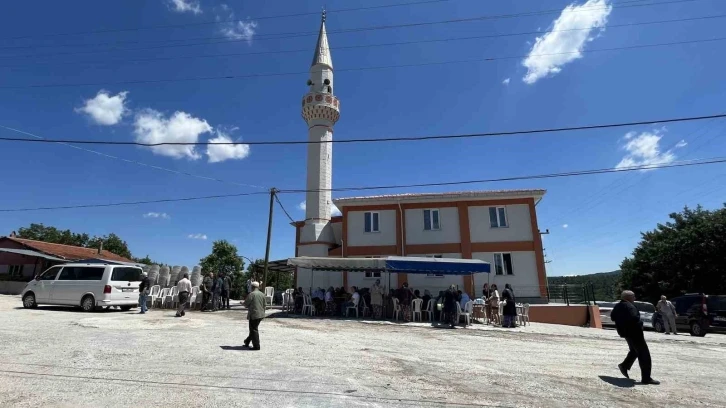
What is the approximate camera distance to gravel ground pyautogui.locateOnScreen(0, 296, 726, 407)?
520 centimetres

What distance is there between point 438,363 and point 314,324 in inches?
293

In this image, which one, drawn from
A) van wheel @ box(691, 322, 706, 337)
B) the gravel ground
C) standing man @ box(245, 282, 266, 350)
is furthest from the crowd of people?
standing man @ box(245, 282, 266, 350)

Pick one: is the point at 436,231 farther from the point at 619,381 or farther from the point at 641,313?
the point at 619,381

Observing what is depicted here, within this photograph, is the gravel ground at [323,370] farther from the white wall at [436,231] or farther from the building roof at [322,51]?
the building roof at [322,51]

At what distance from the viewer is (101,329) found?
1066 cm

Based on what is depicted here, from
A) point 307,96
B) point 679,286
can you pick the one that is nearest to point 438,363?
point 307,96

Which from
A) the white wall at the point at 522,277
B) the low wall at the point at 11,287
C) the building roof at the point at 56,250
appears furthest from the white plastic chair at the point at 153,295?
the white wall at the point at 522,277

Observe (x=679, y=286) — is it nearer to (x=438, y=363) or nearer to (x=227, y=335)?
(x=438, y=363)

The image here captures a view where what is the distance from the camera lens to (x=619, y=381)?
21.9 ft

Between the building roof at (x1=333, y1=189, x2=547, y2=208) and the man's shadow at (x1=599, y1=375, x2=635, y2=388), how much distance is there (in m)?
16.3

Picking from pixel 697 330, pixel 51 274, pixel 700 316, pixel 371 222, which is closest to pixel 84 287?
pixel 51 274

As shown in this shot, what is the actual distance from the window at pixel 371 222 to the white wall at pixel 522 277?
260 inches

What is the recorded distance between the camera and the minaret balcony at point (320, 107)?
1162 inches

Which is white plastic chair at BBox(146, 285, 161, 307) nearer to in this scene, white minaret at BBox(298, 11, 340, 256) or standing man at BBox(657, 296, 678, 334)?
white minaret at BBox(298, 11, 340, 256)
